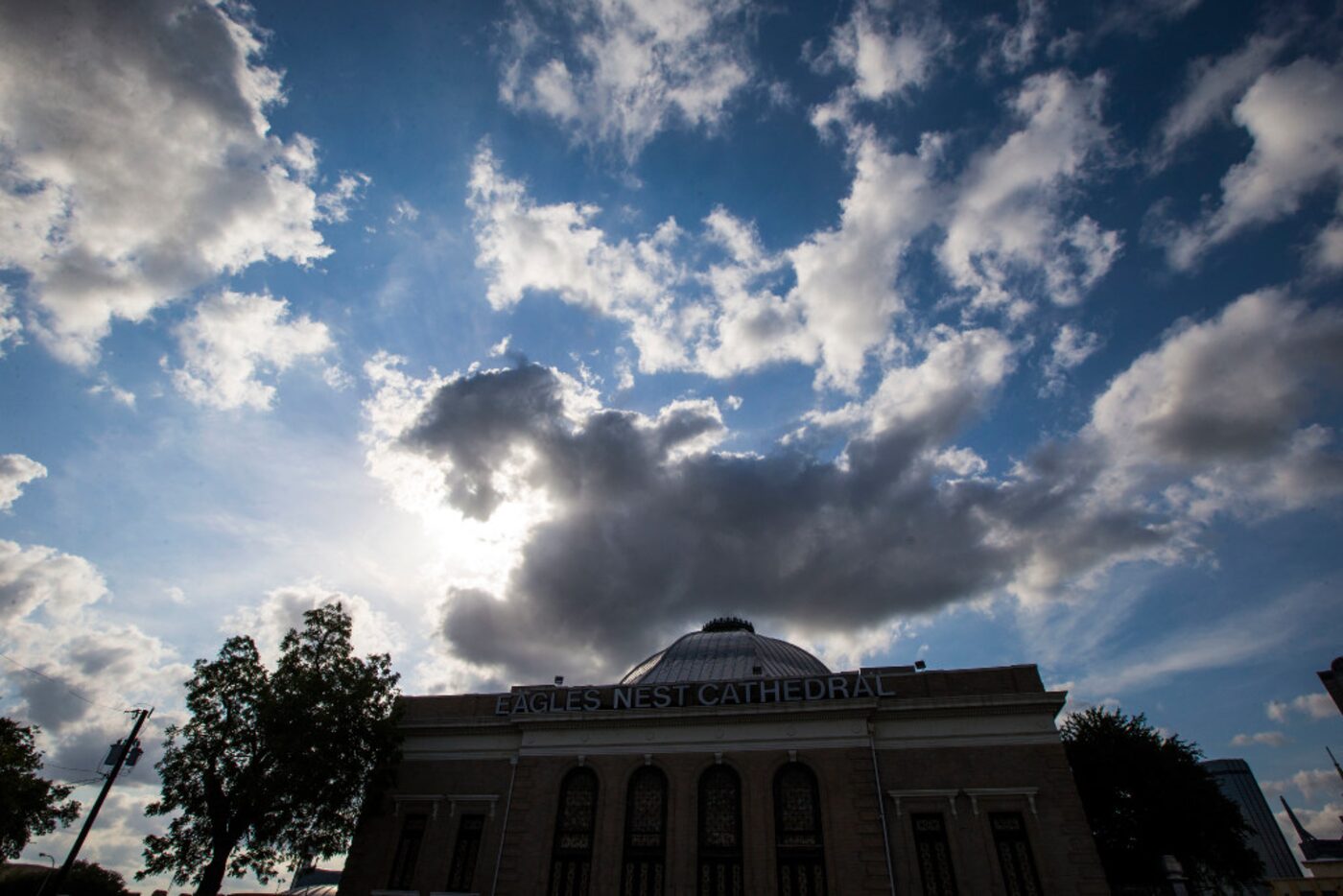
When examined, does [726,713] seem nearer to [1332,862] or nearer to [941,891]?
[941,891]

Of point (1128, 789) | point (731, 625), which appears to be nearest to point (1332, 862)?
point (1128, 789)

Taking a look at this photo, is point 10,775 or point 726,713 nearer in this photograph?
point 726,713

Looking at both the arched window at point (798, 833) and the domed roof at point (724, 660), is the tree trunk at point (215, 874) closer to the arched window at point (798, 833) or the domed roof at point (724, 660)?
the domed roof at point (724, 660)

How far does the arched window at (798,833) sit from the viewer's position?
2567 centimetres

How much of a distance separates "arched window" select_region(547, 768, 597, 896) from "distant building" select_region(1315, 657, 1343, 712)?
207ft

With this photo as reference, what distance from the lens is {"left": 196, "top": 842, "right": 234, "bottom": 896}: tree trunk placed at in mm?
26656

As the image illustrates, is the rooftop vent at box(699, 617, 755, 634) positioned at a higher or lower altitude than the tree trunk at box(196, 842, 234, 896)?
higher

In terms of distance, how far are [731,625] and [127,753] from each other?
31949 mm

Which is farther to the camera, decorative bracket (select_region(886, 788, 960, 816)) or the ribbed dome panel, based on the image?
the ribbed dome panel

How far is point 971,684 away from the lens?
2789 cm

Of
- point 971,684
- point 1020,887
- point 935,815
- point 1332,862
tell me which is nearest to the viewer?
point 1020,887

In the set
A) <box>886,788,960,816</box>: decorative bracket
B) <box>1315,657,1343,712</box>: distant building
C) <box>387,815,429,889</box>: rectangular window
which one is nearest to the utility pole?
<box>387,815,429,889</box>: rectangular window

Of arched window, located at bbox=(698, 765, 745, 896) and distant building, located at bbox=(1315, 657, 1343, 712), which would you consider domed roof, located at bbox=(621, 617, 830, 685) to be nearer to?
arched window, located at bbox=(698, 765, 745, 896)

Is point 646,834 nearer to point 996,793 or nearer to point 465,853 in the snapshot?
point 465,853
